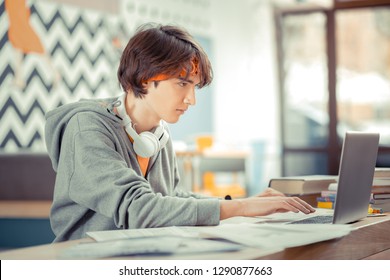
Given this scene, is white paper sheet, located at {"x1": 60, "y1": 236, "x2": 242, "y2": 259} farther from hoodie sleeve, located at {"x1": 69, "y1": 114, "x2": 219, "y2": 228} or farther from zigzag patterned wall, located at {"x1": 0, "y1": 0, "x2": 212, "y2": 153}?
zigzag patterned wall, located at {"x1": 0, "y1": 0, "x2": 212, "y2": 153}

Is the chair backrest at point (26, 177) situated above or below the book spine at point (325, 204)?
below

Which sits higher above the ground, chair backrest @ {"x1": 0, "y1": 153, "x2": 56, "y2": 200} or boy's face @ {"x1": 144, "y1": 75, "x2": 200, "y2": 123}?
boy's face @ {"x1": 144, "y1": 75, "x2": 200, "y2": 123}

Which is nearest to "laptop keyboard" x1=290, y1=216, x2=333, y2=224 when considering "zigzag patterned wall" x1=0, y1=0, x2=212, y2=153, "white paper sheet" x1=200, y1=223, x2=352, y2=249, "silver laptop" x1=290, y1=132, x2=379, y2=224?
"silver laptop" x1=290, y1=132, x2=379, y2=224

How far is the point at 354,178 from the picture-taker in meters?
1.28

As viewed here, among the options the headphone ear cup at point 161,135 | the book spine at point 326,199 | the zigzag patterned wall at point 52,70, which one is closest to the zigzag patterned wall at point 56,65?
the zigzag patterned wall at point 52,70

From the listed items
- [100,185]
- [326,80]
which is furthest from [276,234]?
[326,80]

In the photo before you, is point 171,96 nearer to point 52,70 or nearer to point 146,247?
point 146,247

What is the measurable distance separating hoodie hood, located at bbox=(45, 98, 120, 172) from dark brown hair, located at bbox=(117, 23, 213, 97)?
0.32ft

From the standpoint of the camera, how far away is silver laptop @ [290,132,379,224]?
122 centimetres

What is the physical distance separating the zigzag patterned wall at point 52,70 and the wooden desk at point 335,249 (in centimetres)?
409

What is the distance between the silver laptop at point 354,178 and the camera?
1.22 m

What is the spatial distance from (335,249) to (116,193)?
0.43 meters

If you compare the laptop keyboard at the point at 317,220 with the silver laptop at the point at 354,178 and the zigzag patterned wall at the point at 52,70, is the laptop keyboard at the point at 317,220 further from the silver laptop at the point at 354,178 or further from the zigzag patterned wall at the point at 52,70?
the zigzag patterned wall at the point at 52,70
